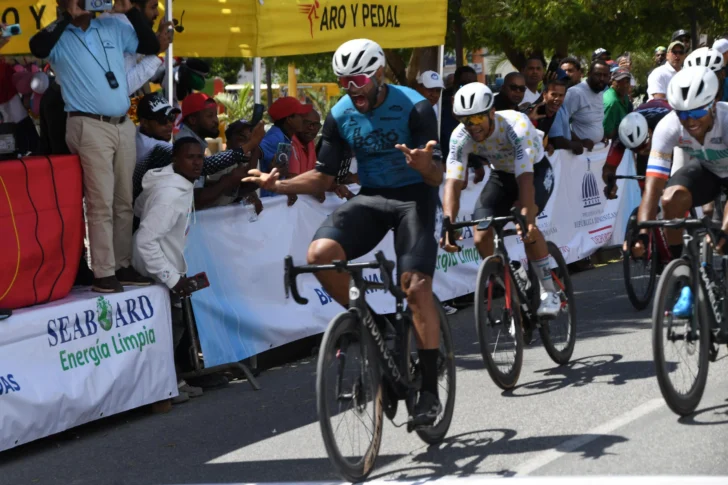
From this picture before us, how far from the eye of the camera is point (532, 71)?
13.7 m

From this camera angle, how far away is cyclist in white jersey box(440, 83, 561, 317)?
305 inches

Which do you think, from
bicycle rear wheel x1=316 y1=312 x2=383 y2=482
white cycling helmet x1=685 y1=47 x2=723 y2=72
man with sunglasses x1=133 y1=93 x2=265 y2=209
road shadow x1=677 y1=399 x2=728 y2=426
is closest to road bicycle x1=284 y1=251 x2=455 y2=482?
bicycle rear wheel x1=316 y1=312 x2=383 y2=482

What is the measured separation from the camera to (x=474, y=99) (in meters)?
7.68

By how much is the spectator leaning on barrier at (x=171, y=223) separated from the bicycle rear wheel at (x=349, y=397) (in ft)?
8.26

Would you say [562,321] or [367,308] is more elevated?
[367,308]

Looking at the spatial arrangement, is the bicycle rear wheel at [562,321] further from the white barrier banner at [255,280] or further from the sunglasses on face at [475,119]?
the sunglasses on face at [475,119]

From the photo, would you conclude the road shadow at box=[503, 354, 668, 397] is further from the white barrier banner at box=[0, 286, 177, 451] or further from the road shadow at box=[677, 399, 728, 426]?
the white barrier banner at box=[0, 286, 177, 451]

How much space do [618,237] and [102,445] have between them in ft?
28.7

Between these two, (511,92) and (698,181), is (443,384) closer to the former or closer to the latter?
(698,181)

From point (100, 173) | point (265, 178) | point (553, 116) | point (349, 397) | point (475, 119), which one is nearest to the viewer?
point (349, 397)

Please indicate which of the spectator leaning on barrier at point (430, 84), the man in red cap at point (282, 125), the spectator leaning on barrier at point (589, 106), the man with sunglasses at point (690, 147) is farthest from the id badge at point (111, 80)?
the spectator leaning on barrier at point (589, 106)

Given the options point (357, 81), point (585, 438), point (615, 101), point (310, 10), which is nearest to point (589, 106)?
point (615, 101)

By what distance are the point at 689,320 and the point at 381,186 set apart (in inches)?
72.8

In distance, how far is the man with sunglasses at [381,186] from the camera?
20.6 feet
